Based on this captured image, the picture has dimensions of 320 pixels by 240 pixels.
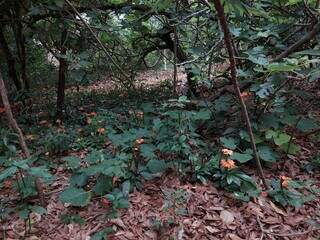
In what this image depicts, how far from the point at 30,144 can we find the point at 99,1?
2.65m

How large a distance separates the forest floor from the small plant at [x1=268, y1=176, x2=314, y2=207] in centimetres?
6

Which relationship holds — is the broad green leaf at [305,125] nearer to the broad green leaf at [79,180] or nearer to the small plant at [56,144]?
the broad green leaf at [79,180]

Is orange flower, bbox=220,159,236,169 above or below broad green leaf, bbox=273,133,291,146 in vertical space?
below

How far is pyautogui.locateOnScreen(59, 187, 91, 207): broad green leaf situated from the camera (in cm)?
266

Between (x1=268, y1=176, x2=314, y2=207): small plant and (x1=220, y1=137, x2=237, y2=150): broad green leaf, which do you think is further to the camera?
(x1=220, y1=137, x2=237, y2=150): broad green leaf

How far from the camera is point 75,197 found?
2701mm

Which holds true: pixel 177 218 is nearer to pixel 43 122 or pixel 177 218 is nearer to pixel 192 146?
pixel 192 146

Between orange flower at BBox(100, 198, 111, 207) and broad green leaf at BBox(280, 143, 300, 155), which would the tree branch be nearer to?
broad green leaf at BBox(280, 143, 300, 155)

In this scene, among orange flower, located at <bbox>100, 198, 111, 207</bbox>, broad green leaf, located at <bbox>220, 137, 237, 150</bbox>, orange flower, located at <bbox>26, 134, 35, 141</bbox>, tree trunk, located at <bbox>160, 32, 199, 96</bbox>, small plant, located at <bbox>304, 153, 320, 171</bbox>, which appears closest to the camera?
orange flower, located at <bbox>100, 198, 111, 207</bbox>

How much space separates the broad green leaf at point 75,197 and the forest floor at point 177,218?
111 millimetres

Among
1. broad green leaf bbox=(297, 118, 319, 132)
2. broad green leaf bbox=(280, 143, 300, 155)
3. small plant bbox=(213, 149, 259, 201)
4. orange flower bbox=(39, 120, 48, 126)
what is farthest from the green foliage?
orange flower bbox=(39, 120, 48, 126)

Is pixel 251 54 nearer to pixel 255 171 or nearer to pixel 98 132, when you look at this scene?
pixel 255 171

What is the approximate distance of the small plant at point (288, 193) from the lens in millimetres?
2934

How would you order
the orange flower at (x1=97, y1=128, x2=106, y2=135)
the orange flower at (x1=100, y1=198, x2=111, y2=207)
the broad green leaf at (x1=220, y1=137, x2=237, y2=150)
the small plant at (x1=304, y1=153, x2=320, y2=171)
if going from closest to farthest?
the orange flower at (x1=100, y1=198, x2=111, y2=207), the broad green leaf at (x1=220, y1=137, x2=237, y2=150), the small plant at (x1=304, y1=153, x2=320, y2=171), the orange flower at (x1=97, y1=128, x2=106, y2=135)
